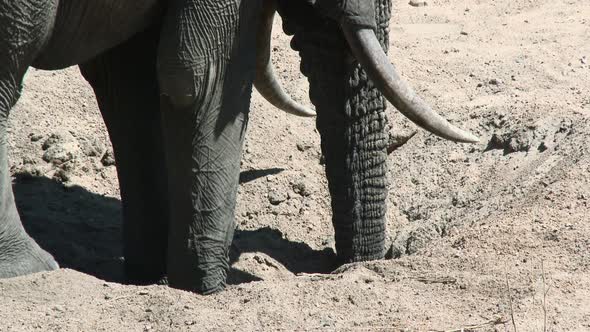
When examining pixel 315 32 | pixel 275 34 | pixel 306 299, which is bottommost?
pixel 306 299

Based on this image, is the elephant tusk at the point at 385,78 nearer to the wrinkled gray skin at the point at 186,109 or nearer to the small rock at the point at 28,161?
the wrinkled gray skin at the point at 186,109

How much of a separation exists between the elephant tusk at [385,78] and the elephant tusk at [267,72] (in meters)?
0.36

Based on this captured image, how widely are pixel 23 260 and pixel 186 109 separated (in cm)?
84

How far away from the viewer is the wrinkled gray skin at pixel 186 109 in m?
4.89

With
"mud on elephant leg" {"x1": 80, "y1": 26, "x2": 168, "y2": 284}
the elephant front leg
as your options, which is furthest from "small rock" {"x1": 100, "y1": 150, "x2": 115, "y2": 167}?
the elephant front leg

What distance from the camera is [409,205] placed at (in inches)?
267

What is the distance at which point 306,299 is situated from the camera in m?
4.75

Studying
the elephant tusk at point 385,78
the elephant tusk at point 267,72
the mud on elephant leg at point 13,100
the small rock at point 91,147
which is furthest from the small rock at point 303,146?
the mud on elephant leg at point 13,100

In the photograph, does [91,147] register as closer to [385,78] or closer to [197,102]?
[197,102]

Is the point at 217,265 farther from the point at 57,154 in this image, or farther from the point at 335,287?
the point at 57,154

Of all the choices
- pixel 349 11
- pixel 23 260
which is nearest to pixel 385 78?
pixel 349 11

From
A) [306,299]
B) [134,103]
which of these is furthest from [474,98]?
[306,299]

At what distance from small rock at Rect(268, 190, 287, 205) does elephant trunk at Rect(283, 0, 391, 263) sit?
104cm

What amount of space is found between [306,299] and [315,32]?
1.13 meters
